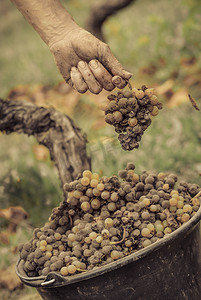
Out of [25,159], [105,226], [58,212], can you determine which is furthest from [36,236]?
[25,159]

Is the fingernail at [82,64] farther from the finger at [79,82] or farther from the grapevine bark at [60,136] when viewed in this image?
the grapevine bark at [60,136]

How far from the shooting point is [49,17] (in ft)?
5.33

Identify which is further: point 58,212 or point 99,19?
point 99,19

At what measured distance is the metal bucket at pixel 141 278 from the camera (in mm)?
1287

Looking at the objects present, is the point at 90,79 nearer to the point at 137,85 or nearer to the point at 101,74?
the point at 101,74

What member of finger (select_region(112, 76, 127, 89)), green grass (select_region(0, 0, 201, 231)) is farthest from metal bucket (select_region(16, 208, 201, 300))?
green grass (select_region(0, 0, 201, 231))

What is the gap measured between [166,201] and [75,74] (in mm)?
632

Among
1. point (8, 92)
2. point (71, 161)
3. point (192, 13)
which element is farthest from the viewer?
point (8, 92)

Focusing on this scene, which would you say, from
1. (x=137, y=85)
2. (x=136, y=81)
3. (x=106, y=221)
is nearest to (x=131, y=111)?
(x=106, y=221)

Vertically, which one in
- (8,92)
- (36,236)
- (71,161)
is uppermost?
(8,92)

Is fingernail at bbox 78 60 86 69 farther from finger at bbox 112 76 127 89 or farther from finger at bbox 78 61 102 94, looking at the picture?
finger at bbox 112 76 127 89

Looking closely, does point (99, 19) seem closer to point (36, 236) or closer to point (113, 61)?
point (113, 61)

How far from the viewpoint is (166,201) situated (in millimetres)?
1486

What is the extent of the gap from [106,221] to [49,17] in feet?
3.02
